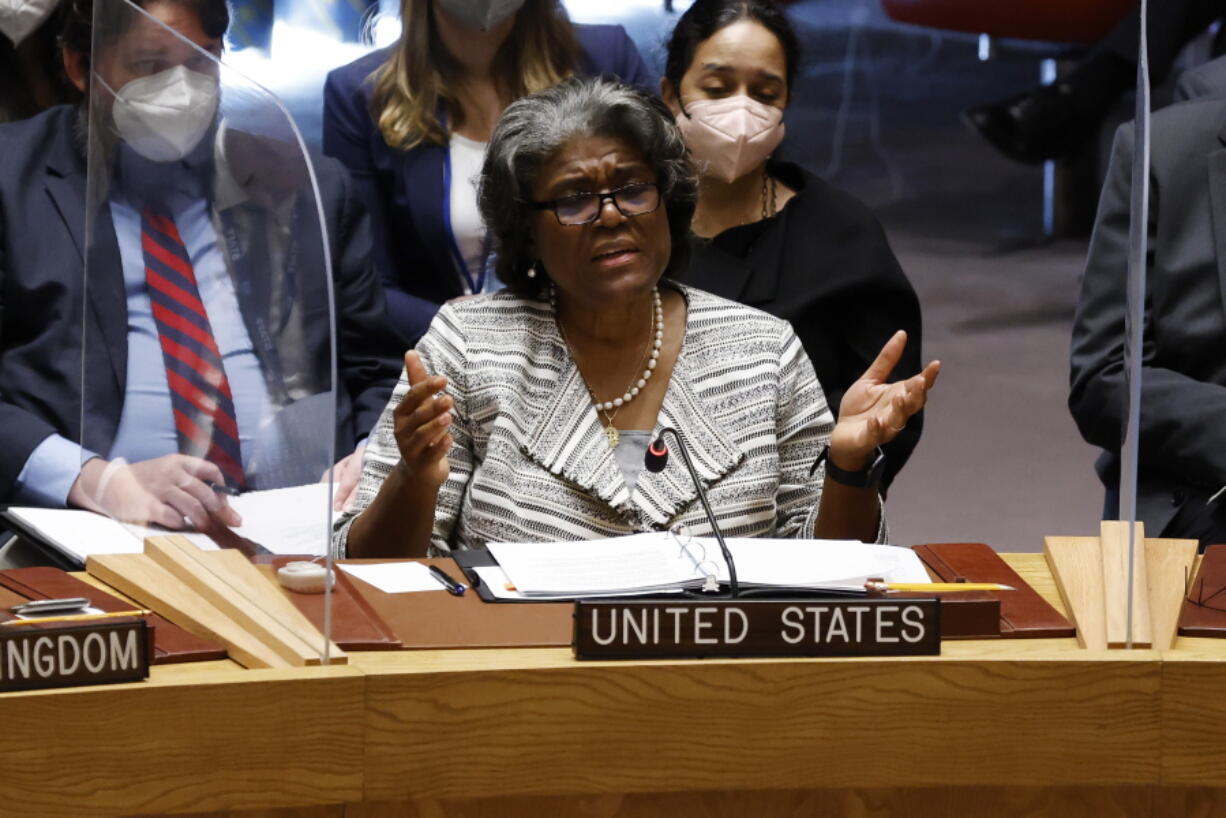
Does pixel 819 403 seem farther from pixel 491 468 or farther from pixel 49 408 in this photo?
pixel 49 408

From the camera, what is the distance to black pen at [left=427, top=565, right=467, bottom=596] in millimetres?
1962

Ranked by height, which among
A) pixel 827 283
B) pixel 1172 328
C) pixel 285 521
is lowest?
pixel 285 521

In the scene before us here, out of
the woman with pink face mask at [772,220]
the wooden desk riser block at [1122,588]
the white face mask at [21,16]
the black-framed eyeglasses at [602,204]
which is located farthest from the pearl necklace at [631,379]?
the white face mask at [21,16]

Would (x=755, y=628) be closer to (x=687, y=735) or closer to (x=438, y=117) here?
(x=687, y=735)

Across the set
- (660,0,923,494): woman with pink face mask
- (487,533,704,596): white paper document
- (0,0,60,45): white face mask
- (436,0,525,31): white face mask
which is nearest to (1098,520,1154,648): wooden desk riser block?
(487,533,704,596): white paper document

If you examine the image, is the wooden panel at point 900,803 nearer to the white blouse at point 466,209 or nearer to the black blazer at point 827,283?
the black blazer at point 827,283

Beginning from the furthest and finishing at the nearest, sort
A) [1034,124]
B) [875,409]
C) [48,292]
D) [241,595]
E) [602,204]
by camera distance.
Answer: [1034,124] < [48,292] < [602,204] < [875,409] < [241,595]

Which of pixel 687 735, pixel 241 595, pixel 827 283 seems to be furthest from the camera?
pixel 827 283

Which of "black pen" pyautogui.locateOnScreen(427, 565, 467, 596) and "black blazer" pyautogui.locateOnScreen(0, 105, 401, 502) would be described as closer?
"black pen" pyautogui.locateOnScreen(427, 565, 467, 596)

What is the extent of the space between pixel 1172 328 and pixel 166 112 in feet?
5.57

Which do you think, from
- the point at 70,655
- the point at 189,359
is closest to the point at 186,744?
the point at 70,655

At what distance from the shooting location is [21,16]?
10.2ft

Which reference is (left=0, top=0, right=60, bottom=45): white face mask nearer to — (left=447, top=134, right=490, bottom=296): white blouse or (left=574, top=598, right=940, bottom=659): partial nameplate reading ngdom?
(left=447, top=134, right=490, bottom=296): white blouse

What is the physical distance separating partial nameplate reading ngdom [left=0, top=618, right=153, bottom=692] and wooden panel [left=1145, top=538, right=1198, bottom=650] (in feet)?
3.18
